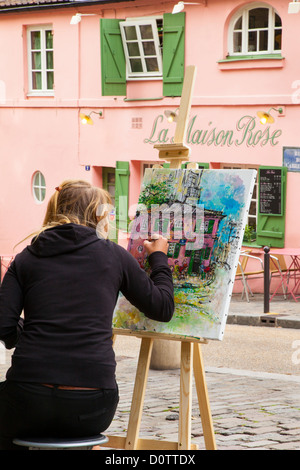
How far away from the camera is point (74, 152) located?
20.6 m

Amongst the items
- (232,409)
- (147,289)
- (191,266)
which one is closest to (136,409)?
(191,266)

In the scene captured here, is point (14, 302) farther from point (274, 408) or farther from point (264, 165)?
point (264, 165)

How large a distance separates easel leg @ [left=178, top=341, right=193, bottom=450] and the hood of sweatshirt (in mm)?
1202

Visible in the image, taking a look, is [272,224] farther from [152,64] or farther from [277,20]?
[152,64]

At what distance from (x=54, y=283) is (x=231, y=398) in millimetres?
3902

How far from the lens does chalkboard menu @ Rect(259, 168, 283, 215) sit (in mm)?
16447

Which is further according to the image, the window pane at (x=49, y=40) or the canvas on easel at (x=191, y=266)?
the window pane at (x=49, y=40)

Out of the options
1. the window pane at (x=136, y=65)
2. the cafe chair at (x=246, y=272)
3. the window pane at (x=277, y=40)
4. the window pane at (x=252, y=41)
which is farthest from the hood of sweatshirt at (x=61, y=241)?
the window pane at (x=136, y=65)

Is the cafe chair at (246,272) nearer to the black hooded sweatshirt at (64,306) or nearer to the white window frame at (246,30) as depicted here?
the white window frame at (246,30)

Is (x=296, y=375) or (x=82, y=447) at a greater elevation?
(x=82, y=447)

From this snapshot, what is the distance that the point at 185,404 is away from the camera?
4742 millimetres

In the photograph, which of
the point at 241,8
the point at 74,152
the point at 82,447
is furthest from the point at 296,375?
the point at 74,152

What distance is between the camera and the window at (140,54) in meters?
18.1

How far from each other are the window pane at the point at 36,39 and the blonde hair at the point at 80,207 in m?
17.8
